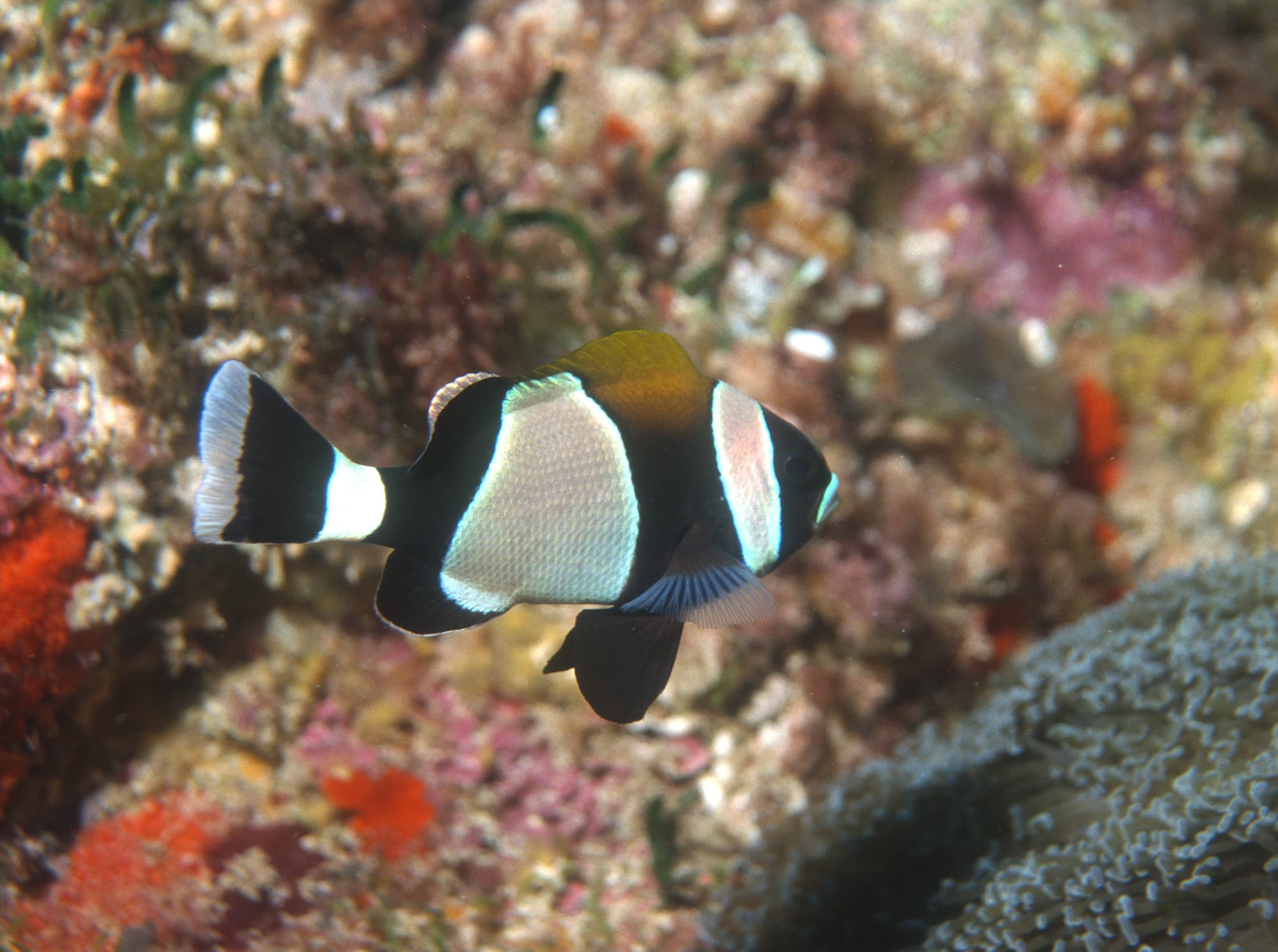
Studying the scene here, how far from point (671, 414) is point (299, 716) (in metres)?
2.69

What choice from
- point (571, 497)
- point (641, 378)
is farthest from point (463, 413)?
point (641, 378)

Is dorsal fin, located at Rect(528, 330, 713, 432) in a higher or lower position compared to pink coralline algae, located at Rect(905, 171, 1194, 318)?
lower

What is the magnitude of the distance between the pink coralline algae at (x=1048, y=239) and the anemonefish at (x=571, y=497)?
4181 millimetres

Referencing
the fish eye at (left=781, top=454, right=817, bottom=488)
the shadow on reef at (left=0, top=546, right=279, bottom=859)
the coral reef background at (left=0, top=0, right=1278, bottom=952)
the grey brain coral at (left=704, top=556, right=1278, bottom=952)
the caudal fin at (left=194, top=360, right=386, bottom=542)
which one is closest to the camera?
the caudal fin at (left=194, top=360, right=386, bottom=542)

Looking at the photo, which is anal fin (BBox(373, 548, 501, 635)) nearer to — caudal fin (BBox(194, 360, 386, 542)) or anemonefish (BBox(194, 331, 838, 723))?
Answer: anemonefish (BBox(194, 331, 838, 723))

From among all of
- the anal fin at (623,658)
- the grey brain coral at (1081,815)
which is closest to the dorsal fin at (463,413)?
the anal fin at (623,658)

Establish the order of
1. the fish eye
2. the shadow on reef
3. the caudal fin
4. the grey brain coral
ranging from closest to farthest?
the caudal fin → the fish eye → the grey brain coral → the shadow on reef

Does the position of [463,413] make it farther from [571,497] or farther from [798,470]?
[798,470]

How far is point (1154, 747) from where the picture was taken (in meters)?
2.98

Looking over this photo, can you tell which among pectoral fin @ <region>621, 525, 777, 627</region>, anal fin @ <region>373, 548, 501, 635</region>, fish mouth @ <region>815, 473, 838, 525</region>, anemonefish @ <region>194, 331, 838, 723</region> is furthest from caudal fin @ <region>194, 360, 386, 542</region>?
fish mouth @ <region>815, 473, 838, 525</region>

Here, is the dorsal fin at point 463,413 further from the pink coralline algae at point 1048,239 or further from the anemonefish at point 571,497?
the pink coralline algae at point 1048,239

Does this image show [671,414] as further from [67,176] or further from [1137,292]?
[1137,292]

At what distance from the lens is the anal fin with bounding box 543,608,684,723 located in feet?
6.13

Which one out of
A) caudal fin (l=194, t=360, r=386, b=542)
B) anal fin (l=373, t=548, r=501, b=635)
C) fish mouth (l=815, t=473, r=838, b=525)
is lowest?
anal fin (l=373, t=548, r=501, b=635)
